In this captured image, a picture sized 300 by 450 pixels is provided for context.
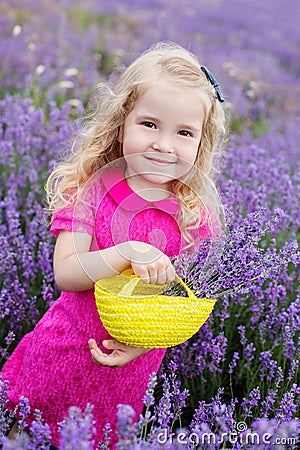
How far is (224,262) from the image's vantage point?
1.67 metres

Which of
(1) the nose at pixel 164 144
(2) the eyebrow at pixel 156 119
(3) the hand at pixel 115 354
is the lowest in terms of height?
(3) the hand at pixel 115 354

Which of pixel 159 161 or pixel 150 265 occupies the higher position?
pixel 159 161

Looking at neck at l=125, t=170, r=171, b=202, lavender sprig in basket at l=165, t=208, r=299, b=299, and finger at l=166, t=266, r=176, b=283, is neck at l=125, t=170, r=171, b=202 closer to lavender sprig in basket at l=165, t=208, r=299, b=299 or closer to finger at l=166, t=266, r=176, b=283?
lavender sprig in basket at l=165, t=208, r=299, b=299

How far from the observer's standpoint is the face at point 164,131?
1.67m

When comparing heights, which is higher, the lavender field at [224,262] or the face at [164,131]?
the face at [164,131]

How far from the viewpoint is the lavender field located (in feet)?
4.93

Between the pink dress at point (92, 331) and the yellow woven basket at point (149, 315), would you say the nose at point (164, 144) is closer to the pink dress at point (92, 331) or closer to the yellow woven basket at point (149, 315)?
the pink dress at point (92, 331)

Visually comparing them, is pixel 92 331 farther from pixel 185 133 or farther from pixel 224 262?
pixel 185 133

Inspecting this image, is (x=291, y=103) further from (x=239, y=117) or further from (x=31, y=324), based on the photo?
(x=31, y=324)

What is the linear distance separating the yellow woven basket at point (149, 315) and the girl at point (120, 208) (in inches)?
3.7

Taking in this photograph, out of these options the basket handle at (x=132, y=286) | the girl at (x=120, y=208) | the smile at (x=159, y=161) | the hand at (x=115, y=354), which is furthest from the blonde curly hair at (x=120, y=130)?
the hand at (x=115, y=354)

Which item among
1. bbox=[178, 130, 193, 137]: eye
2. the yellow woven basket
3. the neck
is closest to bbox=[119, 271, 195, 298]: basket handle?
the yellow woven basket

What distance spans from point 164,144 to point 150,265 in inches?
14.5

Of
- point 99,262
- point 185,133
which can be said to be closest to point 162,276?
point 99,262
